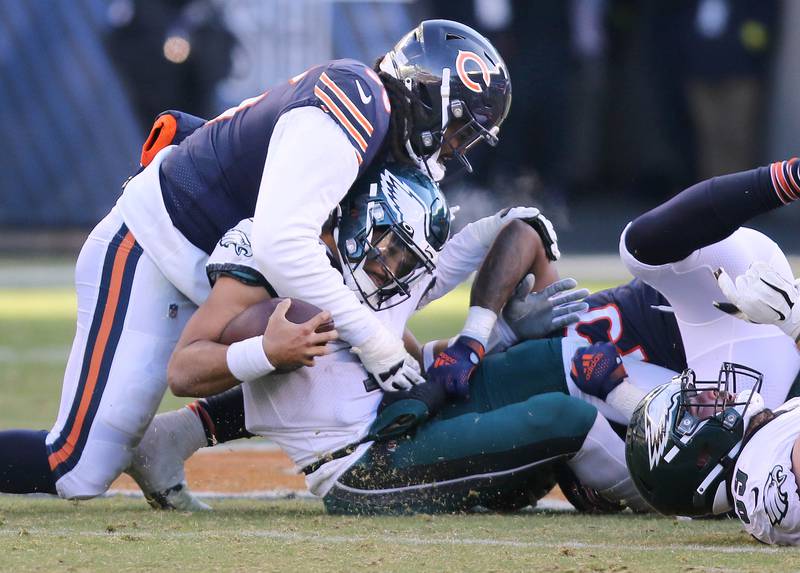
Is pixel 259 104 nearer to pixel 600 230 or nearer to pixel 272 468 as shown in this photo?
pixel 272 468

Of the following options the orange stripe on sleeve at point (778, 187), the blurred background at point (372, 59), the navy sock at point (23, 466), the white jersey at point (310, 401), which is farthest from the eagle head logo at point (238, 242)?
the blurred background at point (372, 59)

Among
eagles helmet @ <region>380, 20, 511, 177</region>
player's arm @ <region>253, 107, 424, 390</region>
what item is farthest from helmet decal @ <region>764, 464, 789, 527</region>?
eagles helmet @ <region>380, 20, 511, 177</region>

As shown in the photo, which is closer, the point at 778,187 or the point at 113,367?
the point at 778,187

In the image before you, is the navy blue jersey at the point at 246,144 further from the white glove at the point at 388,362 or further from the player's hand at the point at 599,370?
the player's hand at the point at 599,370

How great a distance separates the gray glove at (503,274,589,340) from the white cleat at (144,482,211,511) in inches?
47.4

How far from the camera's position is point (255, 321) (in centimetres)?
441

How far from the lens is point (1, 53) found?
16.1m

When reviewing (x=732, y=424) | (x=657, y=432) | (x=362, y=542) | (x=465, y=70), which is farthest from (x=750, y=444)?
(x=465, y=70)

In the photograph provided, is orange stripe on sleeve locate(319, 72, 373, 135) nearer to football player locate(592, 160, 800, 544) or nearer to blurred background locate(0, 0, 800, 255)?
football player locate(592, 160, 800, 544)

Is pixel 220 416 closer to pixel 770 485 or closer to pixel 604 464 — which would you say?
pixel 604 464

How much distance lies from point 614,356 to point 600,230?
40.9 ft

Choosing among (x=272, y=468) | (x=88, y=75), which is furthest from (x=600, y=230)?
(x=272, y=468)

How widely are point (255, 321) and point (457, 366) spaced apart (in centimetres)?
69

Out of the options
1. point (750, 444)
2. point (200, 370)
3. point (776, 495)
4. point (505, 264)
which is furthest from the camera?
point (505, 264)
